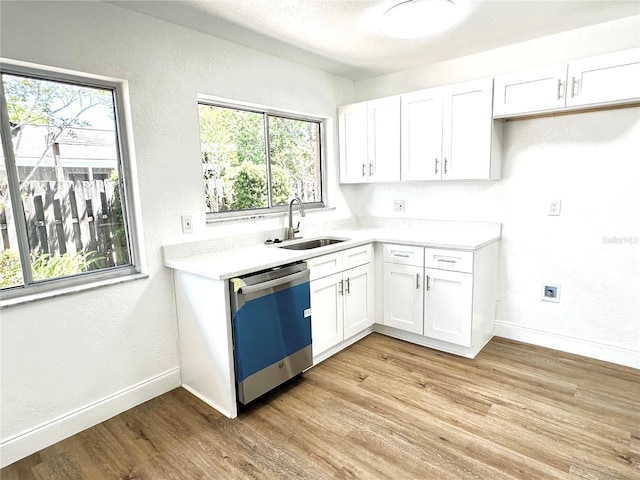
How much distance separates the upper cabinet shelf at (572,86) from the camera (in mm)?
2256

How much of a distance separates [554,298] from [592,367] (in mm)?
537

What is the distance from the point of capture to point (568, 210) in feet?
9.12

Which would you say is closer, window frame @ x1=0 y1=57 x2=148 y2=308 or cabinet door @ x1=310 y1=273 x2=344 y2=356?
window frame @ x1=0 y1=57 x2=148 y2=308

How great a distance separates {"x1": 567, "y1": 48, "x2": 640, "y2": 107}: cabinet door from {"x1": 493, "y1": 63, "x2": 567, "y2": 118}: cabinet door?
61mm

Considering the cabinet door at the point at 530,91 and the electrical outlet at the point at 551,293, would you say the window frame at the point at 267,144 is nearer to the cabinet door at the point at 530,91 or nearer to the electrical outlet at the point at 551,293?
the cabinet door at the point at 530,91

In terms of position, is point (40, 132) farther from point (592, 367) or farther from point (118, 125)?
point (592, 367)

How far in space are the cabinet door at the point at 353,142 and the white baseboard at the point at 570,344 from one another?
1841 mm

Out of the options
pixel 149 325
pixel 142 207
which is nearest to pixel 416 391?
pixel 149 325

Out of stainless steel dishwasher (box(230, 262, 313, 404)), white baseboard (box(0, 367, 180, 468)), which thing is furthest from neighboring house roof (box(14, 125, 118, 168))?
white baseboard (box(0, 367, 180, 468))

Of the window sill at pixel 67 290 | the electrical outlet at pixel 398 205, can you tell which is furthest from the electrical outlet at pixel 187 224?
the electrical outlet at pixel 398 205

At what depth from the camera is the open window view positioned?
1.88 meters

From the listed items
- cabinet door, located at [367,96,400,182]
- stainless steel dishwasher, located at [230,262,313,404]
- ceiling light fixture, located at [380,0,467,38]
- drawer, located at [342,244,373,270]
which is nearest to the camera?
ceiling light fixture, located at [380,0,467,38]

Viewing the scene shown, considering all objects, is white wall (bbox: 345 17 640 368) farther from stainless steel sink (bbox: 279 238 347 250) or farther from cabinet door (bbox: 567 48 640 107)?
stainless steel sink (bbox: 279 238 347 250)

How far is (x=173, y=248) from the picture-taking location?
2.46 meters
